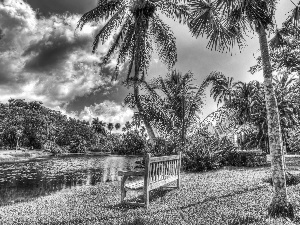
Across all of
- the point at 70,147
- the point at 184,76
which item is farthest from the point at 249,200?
the point at 70,147

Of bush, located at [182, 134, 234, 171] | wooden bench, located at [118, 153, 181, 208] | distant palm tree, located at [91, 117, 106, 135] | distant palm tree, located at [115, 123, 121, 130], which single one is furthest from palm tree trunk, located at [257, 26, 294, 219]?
distant palm tree, located at [115, 123, 121, 130]

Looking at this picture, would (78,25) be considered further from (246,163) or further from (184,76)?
(246,163)

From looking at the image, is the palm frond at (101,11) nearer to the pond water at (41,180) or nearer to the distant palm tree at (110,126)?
the pond water at (41,180)

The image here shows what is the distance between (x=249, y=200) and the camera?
20.5 feet

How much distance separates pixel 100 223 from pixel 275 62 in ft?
25.6

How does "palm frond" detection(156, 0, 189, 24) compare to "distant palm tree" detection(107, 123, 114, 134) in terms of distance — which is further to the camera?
"distant palm tree" detection(107, 123, 114, 134)

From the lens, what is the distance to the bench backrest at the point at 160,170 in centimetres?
634

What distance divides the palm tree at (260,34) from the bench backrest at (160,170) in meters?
2.75

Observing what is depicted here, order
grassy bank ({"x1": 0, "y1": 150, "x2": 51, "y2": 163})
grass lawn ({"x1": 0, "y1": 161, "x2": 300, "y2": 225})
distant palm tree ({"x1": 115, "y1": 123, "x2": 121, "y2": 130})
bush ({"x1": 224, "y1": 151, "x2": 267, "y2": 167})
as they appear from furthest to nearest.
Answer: distant palm tree ({"x1": 115, "y1": 123, "x2": 121, "y2": 130}) < grassy bank ({"x1": 0, "y1": 150, "x2": 51, "y2": 163}) < bush ({"x1": 224, "y1": 151, "x2": 267, "y2": 167}) < grass lawn ({"x1": 0, "y1": 161, "x2": 300, "y2": 225})

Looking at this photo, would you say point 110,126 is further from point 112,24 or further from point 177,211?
point 177,211

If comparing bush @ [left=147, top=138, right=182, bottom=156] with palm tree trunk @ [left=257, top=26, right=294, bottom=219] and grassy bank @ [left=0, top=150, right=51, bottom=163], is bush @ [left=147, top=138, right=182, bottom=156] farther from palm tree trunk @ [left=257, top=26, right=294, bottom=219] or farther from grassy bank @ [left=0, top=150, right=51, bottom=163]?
grassy bank @ [left=0, top=150, right=51, bottom=163]

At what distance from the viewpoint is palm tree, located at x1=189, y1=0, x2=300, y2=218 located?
4945 mm

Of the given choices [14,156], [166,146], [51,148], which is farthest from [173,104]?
[51,148]

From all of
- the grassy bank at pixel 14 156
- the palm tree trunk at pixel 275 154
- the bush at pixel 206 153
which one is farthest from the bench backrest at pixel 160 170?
the grassy bank at pixel 14 156
